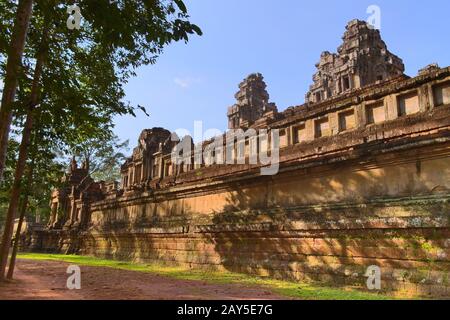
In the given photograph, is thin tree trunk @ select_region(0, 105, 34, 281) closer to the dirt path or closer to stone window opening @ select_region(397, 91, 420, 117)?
the dirt path

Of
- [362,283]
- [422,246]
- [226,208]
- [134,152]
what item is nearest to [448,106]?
[422,246]

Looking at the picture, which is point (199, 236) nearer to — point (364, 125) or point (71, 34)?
point (364, 125)

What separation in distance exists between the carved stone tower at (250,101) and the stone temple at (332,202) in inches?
1250

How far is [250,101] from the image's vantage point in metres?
47.9

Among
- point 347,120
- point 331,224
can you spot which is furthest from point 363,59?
point 331,224

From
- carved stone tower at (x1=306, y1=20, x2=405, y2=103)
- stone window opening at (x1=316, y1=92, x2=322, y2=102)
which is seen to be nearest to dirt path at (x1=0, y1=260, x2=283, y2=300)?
carved stone tower at (x1=306, y1=20, x2=405, y2=103)

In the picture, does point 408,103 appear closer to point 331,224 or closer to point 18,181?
point 331,224

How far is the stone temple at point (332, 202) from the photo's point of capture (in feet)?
23.9

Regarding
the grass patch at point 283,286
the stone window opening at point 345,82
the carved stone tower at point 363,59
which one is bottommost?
the grass patch at point 283,286

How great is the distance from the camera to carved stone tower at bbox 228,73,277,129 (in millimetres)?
47500

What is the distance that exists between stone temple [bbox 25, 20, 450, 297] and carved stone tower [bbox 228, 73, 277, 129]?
3174cm

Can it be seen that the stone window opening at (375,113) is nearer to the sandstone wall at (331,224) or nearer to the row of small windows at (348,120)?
the row of small windows at (348,120)

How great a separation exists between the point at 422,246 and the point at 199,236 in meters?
6.99

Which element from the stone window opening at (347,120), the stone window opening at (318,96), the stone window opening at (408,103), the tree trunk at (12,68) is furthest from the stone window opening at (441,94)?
the stone window opening at (318,96)
